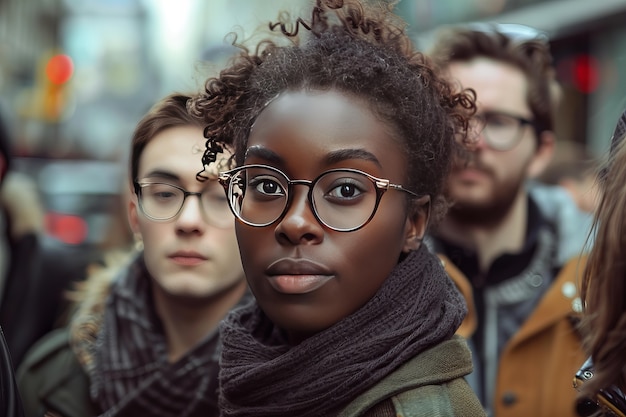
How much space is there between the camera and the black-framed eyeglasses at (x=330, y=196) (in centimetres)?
216

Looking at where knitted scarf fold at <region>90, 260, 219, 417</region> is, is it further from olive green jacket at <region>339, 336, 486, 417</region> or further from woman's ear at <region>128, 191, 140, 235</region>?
olive green jacket at <region>339, 336, 486, 417</region>

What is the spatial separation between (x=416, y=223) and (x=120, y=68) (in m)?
33.8

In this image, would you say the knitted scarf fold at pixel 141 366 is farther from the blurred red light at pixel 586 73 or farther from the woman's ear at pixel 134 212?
the blurred red light at pixel 586 73

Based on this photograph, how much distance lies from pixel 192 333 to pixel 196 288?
0.27 m

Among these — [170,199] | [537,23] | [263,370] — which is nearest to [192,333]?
[170,199]

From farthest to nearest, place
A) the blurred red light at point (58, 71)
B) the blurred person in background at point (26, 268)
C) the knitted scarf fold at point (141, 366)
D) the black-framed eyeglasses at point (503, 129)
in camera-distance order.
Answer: the blurred red light at point (58, 71) < the blurred person in background at point (26, 268) < the black-framed eyeglasses at point (503, 129) < the knitted scarf fold at point (141, 366)

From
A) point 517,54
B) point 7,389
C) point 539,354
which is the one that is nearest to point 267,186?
point 7,389

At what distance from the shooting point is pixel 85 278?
496 centimetres

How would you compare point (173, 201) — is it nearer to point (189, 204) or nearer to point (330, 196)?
point (189, 204)

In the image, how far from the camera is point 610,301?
2039mm

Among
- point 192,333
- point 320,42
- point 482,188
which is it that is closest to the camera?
point 320,42

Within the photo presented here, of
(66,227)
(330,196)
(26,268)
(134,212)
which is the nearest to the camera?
(330,196)

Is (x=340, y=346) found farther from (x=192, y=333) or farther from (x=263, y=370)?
(x=192, y=333)

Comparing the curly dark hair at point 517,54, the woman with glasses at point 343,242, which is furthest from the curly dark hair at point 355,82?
the curly dark hair at point 517,54
